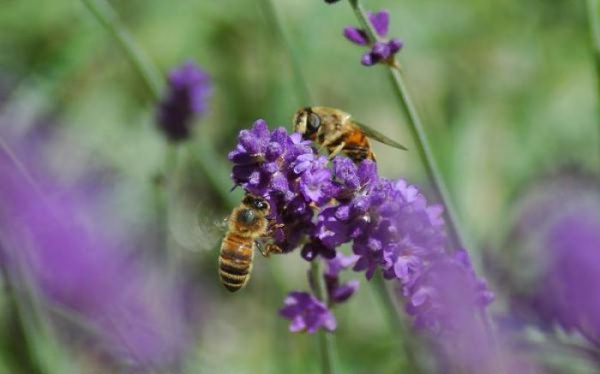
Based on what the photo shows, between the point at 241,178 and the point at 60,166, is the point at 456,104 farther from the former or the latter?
the point at 241,178

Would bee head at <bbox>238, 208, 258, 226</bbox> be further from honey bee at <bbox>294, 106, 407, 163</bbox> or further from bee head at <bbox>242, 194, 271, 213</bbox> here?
honey bee at <bbox>294, 106, 407, 163</bbox>

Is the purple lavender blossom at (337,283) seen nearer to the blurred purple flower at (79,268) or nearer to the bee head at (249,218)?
the bee head at (249,218)

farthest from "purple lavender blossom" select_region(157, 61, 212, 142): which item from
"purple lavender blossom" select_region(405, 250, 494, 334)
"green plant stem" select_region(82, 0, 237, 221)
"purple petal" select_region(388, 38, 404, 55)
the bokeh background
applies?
"purple lavender blossom" select_region(405, 250, 494, 334)

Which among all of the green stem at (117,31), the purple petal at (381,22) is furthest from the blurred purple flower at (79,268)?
the purple petal at (381,22)

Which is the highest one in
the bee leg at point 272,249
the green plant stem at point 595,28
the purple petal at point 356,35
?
the purple petal at point 356,35

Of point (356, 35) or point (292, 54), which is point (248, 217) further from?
point (292, 54)

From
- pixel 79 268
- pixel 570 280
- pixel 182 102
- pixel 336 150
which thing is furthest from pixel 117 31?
pixel 570 280

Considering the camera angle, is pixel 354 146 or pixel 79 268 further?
pixel 79 268
